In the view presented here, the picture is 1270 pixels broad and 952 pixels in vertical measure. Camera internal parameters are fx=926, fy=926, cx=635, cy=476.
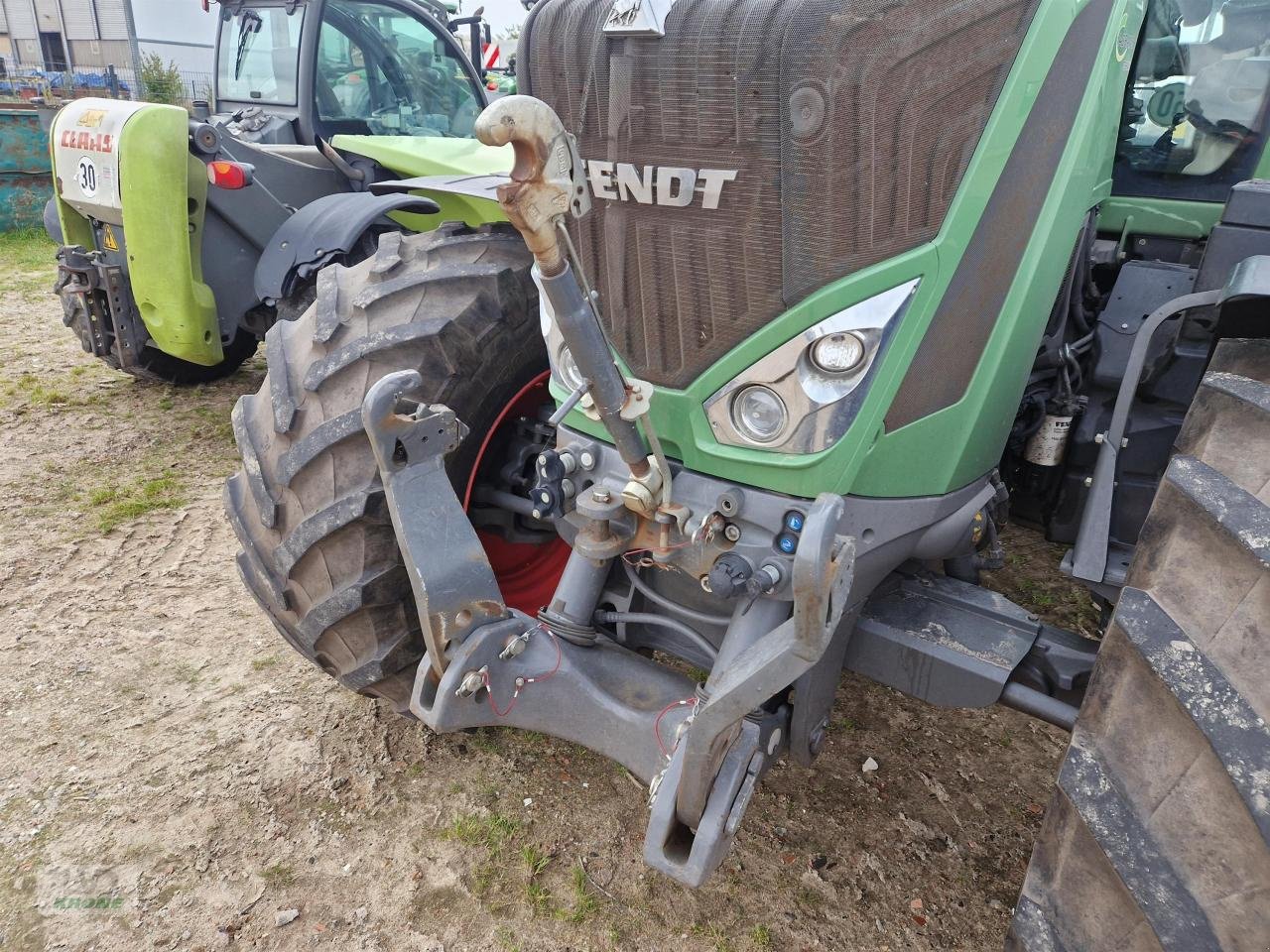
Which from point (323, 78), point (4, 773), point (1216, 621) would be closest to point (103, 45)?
point (323, 78)

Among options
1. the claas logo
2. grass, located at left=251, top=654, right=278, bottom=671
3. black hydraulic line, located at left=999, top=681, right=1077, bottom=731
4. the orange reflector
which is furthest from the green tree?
black hydraulic line, located at left=999, top=681, right=1077, bottom=731

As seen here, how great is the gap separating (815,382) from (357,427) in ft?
3.54

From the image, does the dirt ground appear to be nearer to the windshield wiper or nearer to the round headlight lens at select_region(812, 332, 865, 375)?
the round headlight lens at select_region(812, 332, 865, 375)

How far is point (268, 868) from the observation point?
2314 mm

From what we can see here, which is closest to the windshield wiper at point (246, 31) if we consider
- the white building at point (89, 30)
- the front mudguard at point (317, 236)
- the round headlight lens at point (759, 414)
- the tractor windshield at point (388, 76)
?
the tractor windshield at point (388, 76)

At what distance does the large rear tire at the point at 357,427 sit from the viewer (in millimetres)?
2186

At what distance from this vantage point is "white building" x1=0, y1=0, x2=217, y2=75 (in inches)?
1104

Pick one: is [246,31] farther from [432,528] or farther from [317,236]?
[432,528]

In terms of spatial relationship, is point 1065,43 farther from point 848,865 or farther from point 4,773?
point 4,773

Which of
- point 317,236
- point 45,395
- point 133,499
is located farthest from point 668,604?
point 45,395

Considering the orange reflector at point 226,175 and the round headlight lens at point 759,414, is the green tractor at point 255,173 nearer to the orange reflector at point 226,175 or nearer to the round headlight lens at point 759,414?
the orange reflector at point 226,175

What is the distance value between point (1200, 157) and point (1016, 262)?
130 centimetres

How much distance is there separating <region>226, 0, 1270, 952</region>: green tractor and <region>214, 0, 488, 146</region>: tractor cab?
3.59 meters

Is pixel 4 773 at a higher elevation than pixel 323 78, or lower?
lower
